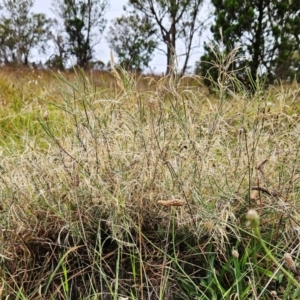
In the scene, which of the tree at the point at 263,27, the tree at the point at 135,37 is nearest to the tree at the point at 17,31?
the tree at the point at 135,37

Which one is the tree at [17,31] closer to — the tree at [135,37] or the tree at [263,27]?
the tree at [135,37]

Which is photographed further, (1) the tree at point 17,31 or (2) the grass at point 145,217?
(1) the tree at point 17,31

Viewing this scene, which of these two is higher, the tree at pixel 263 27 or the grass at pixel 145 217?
the tree at pixel 263 27

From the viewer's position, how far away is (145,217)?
0.91 m

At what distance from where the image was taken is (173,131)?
3.58 ft

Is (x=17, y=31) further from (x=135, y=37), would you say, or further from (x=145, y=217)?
(x=145, y=217)

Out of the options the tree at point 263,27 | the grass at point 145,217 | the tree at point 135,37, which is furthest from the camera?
the tree at point 135,37

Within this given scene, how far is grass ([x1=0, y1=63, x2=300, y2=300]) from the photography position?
783 millimetres

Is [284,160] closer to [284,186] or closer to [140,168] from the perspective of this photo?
[284,186]

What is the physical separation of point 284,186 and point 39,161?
0.71 meters

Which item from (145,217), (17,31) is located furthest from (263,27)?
(17,31)

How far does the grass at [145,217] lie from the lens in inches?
30.8

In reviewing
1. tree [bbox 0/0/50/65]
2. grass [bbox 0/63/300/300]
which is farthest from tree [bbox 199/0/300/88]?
tree [bbox 0/0/50/65]

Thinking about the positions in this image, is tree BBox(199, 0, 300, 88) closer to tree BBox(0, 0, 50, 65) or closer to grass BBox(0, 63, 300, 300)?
grass BBox(0, 63, 300, 300)
